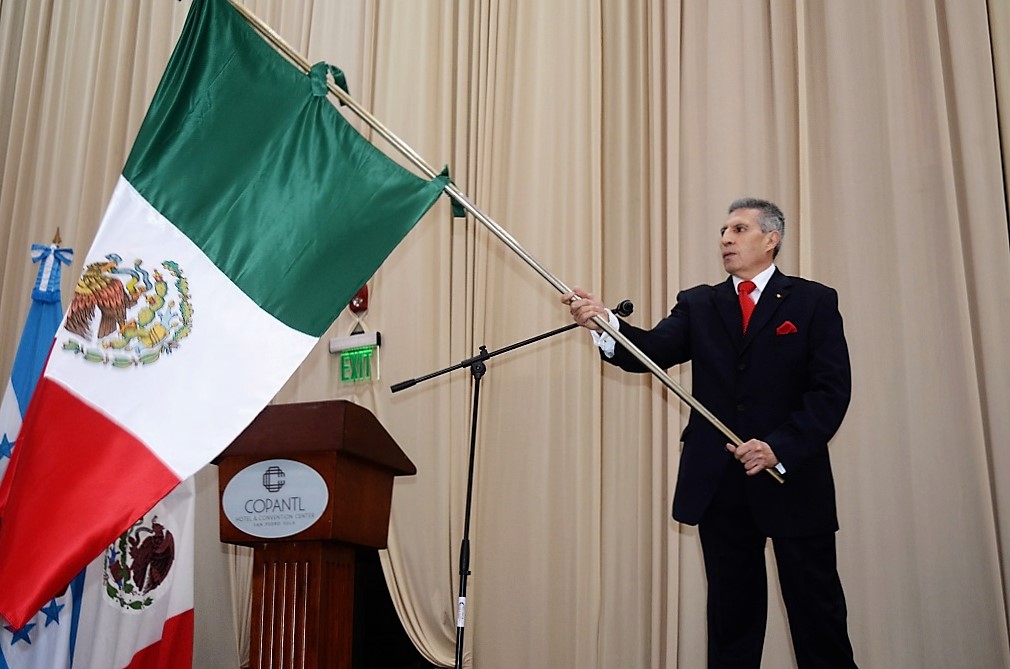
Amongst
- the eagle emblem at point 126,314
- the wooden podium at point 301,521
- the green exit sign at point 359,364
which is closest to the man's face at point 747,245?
the wooden podium at point 301,521

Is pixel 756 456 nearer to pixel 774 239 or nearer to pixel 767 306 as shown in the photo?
pixel 767 306

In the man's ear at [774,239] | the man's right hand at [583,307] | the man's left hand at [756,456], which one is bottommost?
the man's left hand at [756,456]

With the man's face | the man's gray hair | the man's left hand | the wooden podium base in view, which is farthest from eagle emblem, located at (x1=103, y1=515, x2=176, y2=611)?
the man's gray hair

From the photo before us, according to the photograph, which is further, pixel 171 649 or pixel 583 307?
pixel 171 649

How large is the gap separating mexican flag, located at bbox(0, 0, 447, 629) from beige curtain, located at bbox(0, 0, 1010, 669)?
6.25 ft

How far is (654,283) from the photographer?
4359mm

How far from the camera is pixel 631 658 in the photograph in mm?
4105

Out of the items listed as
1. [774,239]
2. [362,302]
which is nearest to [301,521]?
[774,239]

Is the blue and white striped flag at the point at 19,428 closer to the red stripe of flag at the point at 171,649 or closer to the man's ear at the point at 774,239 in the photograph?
the red stripe of flag at the point at 171,649

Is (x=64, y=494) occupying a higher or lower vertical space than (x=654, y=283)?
lower

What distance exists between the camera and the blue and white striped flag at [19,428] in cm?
352

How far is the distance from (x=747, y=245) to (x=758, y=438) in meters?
A: 0.66

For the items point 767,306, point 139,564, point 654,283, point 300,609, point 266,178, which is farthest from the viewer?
point 654,283

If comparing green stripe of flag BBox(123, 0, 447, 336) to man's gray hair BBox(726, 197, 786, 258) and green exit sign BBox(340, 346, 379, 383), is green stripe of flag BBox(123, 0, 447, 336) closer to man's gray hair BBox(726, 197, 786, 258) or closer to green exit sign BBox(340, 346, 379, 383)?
man's gray hair BBox(726, 197, 786, 258)
